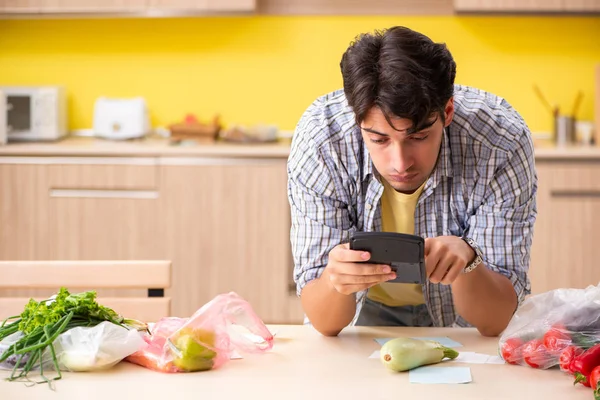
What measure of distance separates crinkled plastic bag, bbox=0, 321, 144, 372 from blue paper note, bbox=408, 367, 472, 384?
526 millimetres

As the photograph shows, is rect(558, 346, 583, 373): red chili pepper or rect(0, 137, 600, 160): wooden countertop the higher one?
rect(0, 137, 600, 160): wooden countertop

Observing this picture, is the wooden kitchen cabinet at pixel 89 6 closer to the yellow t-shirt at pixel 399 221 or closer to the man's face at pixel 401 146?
the yellow t-shirt at pixel 399 221

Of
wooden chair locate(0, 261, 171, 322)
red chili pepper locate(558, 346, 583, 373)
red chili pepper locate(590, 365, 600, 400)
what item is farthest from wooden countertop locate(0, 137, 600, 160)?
red chili pepper locate(590, 365, 600, 400)

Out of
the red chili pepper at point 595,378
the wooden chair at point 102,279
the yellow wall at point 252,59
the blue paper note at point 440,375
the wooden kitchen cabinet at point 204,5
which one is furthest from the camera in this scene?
the yellow wall at point 252,59

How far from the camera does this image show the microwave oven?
420cm

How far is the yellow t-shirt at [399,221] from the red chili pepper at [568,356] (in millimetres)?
603

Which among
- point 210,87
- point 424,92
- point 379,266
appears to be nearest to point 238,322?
point 379,266

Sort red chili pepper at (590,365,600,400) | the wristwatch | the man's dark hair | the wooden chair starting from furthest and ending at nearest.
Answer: the wooden chair
the wristwatch
the man's dark hair
red chili pepper at (590,365,600,400)

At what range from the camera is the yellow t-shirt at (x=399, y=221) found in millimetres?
2182

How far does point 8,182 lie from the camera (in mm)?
4027

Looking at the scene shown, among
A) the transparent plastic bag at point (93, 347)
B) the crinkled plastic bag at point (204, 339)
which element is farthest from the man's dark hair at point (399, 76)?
the transparent plastic bag at point (93, 347)

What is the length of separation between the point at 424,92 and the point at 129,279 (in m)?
0.86

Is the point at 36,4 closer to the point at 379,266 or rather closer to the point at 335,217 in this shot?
the point at 335,217

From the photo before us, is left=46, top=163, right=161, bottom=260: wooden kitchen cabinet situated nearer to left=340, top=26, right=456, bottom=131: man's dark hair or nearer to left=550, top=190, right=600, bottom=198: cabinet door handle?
left=550, top=190, right=600, bottom=198: cabinet door handle
